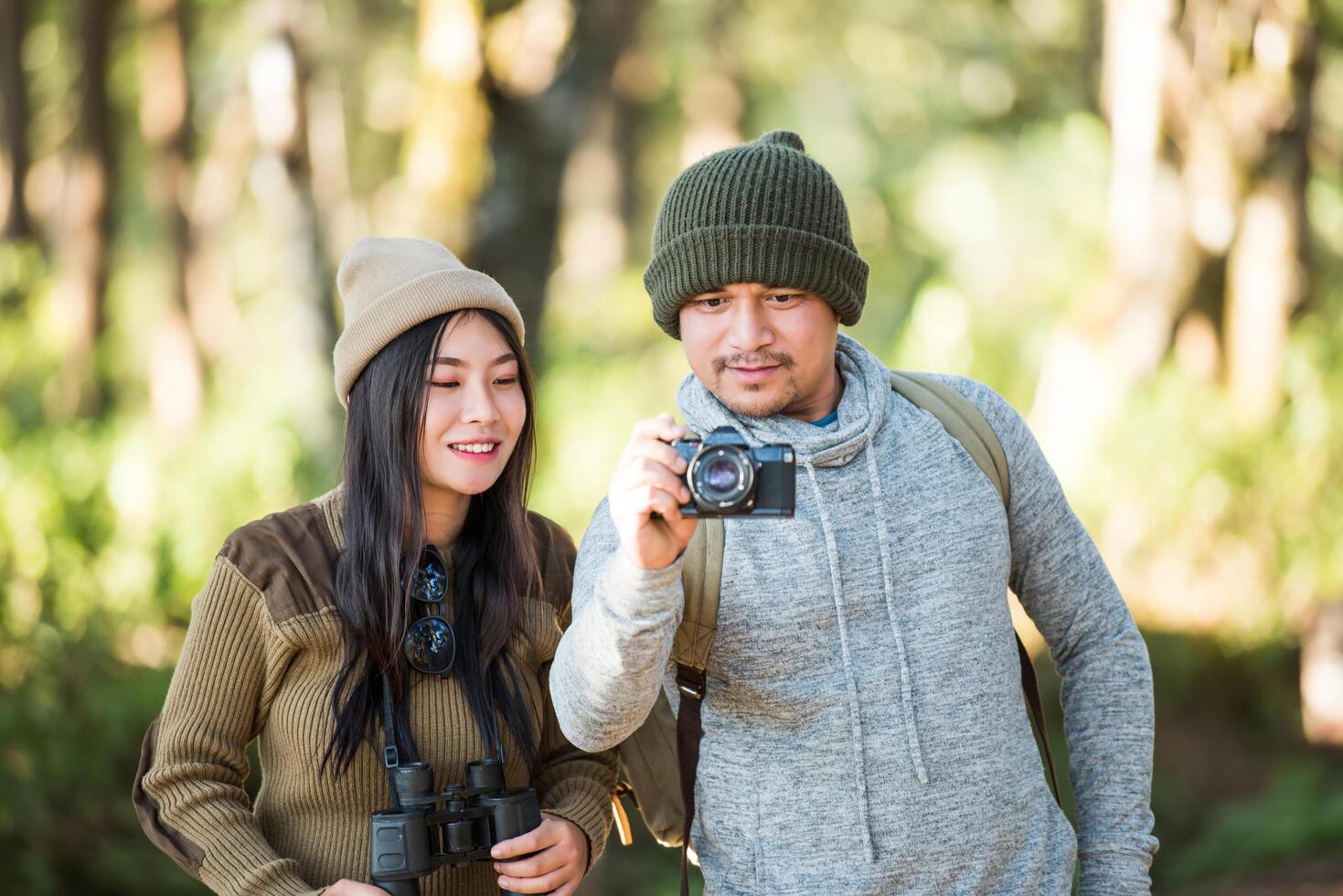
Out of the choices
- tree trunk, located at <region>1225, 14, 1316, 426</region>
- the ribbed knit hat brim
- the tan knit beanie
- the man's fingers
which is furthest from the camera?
tree trunk, located at <region>1225, 14, 1316, 426</region>

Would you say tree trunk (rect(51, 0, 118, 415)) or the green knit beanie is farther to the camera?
tree trunk (rect(51, 0, 118, 415))

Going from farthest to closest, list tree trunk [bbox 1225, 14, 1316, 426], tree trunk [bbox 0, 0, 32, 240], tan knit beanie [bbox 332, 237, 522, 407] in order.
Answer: tree trunk [bbox 0, 0, 32, 240] → tree trunk [bbox 1225, 14, 1316, 426] → tan knit beanie [bbox 332, 237, 522, 407]

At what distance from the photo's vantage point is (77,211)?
580 inches

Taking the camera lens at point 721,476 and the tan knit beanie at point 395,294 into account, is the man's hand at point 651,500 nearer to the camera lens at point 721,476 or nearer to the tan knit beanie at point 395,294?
the camera lens at point 721,476

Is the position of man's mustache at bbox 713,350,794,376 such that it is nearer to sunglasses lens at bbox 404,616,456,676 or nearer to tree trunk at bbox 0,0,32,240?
sunglasses lens at bbox 404,616,456,676

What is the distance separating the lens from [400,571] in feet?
9.51

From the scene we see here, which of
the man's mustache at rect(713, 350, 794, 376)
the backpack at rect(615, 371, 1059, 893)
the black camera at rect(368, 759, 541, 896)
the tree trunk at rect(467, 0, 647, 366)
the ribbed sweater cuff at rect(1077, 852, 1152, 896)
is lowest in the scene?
the ribbed sweater cuff at rect(1077, 852, 1152, 896)

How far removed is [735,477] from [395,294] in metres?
0.98

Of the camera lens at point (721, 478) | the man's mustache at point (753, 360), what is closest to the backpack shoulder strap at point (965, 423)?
the man's mustache at point (753, 360)

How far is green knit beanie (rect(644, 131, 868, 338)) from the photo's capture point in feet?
8.97

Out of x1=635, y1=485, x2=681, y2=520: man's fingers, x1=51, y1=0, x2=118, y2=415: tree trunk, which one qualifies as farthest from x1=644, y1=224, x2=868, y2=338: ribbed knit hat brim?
x1=51, y1=0, x2=118, y2=415: tree trunk

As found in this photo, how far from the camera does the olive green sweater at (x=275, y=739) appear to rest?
2.73 meters

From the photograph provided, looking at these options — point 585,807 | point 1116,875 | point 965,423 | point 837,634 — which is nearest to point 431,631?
point 585,807

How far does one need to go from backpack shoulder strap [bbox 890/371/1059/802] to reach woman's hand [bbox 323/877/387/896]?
52.8 inches
